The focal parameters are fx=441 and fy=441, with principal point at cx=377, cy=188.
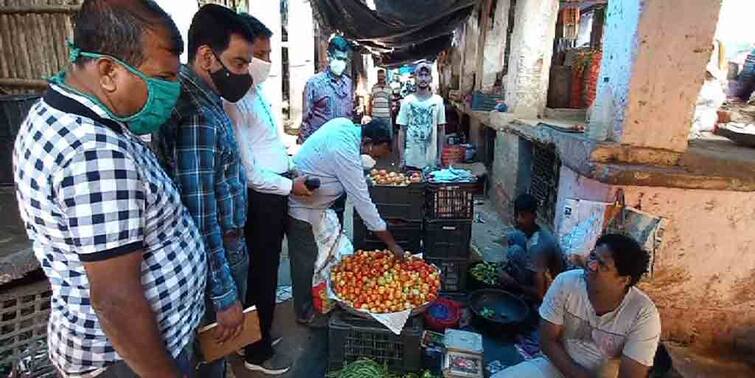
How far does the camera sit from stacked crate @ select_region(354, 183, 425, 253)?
409cm

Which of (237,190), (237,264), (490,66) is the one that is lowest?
(237,264)

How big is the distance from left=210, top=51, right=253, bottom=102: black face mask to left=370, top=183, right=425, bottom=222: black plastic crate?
2.11 metres

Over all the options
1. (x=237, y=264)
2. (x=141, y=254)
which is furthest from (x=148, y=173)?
(x=237, y=264)

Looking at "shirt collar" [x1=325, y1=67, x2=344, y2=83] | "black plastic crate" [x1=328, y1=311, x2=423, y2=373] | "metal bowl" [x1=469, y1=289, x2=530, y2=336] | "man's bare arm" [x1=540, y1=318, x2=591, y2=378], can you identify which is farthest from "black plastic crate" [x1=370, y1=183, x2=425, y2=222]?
"shirt collar" [x1=325, y1=67, x2=344, y2=83]

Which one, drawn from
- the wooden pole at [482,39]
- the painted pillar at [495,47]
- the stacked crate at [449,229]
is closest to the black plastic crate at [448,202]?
the stacked crate at [449,229]

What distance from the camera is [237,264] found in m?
2.33

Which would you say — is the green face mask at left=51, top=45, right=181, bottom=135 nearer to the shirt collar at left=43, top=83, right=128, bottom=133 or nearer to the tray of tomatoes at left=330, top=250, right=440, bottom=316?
the shirt collar at left=43, top=83, right=128, bottom=133

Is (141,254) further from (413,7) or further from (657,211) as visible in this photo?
(413,7)

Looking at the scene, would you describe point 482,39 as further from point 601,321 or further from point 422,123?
point 601,321

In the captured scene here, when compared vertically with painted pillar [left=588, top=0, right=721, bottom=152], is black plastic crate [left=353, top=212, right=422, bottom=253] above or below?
below

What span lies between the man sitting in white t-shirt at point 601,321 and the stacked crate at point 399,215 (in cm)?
178

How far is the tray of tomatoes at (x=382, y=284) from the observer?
9.70 ft

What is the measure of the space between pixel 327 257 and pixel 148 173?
7.23 ft

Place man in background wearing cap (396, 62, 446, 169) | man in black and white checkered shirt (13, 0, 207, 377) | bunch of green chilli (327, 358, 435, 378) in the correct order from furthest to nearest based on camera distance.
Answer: man in background wearing cap (396, 62, 446, 169)
bunch of green chilli (327, 358, 435, 378)
man in black and white checkered shirt (13, 0, 207, 377)
